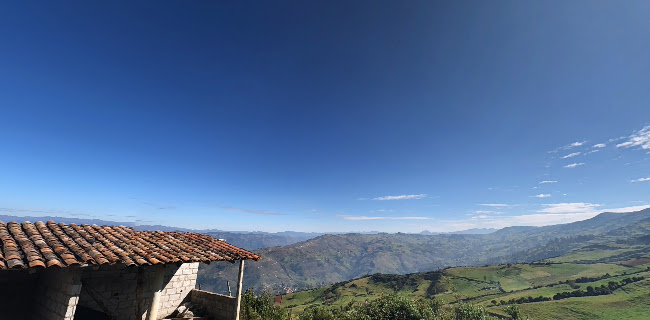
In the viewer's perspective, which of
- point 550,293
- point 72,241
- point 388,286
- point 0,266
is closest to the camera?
point 0,266

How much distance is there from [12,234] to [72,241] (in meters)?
2.06

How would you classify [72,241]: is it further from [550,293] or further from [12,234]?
[550,293]

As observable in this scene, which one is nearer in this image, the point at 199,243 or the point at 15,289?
the point at 15,289

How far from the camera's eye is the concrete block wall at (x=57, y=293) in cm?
1137

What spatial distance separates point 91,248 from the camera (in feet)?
39.7

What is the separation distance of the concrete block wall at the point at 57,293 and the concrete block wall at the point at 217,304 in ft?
23.2

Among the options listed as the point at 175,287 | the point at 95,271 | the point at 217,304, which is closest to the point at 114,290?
the point at 95,271

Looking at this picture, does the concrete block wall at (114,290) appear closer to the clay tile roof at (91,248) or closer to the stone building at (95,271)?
the stone building at (95,271)

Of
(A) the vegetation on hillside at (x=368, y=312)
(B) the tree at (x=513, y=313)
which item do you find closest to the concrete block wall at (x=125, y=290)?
(A) the vegetation on hillside at (x=368, y=312)

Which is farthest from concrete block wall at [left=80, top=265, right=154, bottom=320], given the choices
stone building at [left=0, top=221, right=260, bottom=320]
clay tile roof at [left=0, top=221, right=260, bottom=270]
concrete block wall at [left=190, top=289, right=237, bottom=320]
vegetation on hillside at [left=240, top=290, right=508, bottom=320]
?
vegetation on hillside at [left=240, top=290, right=508, bottom=320]

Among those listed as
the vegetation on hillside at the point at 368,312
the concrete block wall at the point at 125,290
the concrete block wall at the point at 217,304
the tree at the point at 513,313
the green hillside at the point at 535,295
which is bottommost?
the green hillside at the point at 535,295

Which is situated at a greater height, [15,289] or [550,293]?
[15,289]

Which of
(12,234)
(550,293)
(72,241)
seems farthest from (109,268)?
(550,293)

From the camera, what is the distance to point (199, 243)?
17.0m
